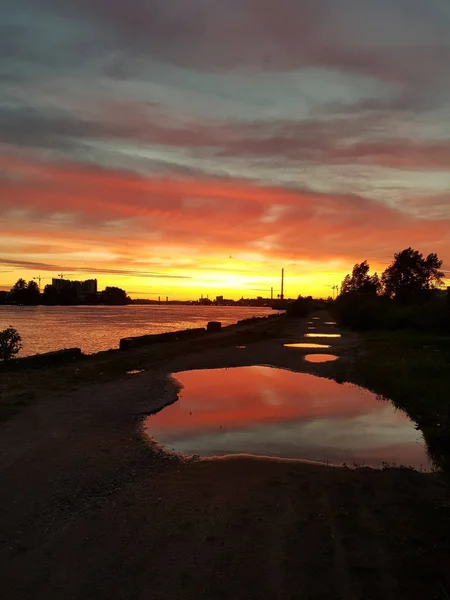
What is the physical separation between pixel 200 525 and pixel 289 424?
7256mm

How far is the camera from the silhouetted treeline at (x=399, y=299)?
2047 inches

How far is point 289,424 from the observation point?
45.4ft

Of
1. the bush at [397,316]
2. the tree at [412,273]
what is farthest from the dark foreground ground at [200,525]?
the tree at [412,273]

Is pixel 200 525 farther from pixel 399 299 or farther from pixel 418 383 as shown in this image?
pixel 399 299

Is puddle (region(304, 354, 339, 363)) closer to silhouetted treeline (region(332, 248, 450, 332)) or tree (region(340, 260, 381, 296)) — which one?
silhouetted treeline (region(332, 248, 450, 332))

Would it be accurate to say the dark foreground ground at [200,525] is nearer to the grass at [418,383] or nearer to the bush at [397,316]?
the grass at [418,383]

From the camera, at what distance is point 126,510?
7.39 m

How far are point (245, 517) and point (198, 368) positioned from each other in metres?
17.8

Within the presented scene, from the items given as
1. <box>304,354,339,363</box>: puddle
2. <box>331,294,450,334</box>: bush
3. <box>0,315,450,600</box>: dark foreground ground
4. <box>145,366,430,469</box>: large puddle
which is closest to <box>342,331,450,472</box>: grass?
<box>145,366,430,469</box>: large puddle

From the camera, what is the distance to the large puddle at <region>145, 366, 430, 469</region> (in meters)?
11.1

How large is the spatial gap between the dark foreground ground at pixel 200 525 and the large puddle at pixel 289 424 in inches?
45.6

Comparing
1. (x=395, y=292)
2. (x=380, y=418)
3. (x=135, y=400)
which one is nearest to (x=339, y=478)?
(x=380, y=418)

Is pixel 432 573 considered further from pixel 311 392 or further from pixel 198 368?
pixel 198 368

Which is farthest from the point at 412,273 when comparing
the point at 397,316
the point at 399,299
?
the point at 397,316
